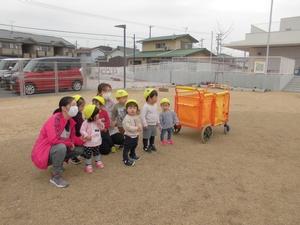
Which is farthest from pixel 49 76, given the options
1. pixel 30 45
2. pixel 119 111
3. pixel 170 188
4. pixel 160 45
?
pixel 30 45

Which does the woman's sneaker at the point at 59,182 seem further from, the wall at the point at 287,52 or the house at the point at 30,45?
the house at the point at 30,45

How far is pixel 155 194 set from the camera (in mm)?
3312

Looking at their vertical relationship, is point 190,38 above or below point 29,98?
above

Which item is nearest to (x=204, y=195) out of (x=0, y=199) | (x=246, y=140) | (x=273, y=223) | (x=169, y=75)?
(x=273, y=223)

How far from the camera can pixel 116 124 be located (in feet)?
15.9

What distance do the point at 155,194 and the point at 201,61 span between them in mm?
21081

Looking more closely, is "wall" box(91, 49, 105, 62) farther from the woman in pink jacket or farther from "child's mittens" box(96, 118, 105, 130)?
the woman in pink jacket

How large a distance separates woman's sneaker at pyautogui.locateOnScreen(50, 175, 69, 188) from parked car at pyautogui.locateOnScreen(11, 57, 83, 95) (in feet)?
31.8

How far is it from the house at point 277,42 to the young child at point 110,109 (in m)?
21.0

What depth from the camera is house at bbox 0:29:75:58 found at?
128ft

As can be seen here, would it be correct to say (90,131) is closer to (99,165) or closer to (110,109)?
(99,165)

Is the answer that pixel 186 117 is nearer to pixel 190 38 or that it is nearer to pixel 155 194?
pixel 155 194

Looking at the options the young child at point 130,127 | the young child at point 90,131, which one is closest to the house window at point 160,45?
the young child at point 130,127

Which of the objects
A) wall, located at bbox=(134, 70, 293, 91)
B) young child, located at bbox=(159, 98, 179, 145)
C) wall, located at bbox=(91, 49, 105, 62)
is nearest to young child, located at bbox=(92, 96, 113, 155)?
young child, located at bbox=(159, 98, 179, 145)
